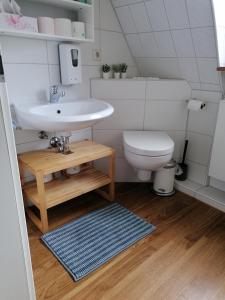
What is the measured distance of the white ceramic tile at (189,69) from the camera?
1726mm

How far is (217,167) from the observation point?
1753mm

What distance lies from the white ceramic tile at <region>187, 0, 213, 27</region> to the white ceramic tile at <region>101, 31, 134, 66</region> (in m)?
0.66

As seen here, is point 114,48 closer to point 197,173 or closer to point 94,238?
point 197,173

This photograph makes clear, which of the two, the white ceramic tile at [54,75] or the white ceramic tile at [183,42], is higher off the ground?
the white ceramic tile at [183,42]

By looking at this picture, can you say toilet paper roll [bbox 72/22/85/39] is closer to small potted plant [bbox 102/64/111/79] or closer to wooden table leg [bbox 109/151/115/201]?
small potted plant [bbox 102/64/111/79]

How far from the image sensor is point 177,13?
1.50 metres

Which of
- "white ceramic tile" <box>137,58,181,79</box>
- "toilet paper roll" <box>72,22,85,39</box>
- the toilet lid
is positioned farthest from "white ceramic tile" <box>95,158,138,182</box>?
"toilet paper roll" <box>72,22,85,39</box>

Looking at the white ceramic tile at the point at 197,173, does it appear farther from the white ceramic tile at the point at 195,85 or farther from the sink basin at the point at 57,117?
the sink basin at the point at 57,117

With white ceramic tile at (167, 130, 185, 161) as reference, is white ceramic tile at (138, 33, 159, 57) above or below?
above

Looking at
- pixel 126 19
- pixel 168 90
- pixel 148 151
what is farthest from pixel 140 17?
pixel 148 151

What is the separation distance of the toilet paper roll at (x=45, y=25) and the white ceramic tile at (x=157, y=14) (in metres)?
0.70

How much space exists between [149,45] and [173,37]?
0.25 m

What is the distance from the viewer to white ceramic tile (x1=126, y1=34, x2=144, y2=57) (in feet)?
6.27

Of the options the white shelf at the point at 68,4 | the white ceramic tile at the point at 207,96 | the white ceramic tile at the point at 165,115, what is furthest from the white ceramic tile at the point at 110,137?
the white shelf at the point at 68,4
